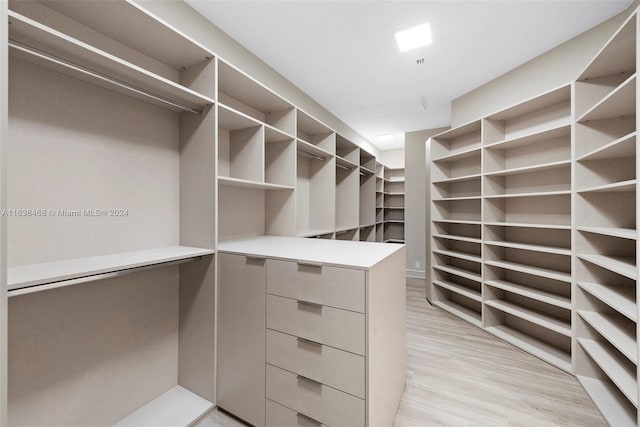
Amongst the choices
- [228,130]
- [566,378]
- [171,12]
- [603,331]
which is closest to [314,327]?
[228,130]

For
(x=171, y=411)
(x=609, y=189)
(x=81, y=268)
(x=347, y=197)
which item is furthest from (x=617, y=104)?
(x=171, y=411)

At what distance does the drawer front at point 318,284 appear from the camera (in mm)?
1182

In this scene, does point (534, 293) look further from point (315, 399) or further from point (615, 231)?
point (315, 399)

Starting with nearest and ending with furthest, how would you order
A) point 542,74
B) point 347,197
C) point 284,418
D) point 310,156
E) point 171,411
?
Answer: point 284,418
point 171,411
point 542,74
point 310,156
point 347,197

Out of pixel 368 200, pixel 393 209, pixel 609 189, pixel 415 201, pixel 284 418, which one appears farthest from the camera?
pixel 393 209

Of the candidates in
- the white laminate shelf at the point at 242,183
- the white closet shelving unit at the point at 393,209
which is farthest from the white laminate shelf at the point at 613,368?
the white closet shelving unit at the point at 393,209

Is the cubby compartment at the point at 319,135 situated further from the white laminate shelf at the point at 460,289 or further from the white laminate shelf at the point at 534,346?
the white laminate shelf at the point at 534,346

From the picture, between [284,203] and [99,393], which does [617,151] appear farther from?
[99,393]

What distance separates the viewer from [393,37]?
227cm

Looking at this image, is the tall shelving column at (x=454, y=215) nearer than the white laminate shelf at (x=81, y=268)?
No

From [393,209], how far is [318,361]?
500 cm

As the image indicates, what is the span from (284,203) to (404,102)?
7.99 ft

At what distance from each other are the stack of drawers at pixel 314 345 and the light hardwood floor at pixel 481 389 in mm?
466

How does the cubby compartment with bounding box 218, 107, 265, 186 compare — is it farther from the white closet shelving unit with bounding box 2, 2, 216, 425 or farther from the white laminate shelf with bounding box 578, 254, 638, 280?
the white laminate shelf with bounding box 578, 254, 638, 280
